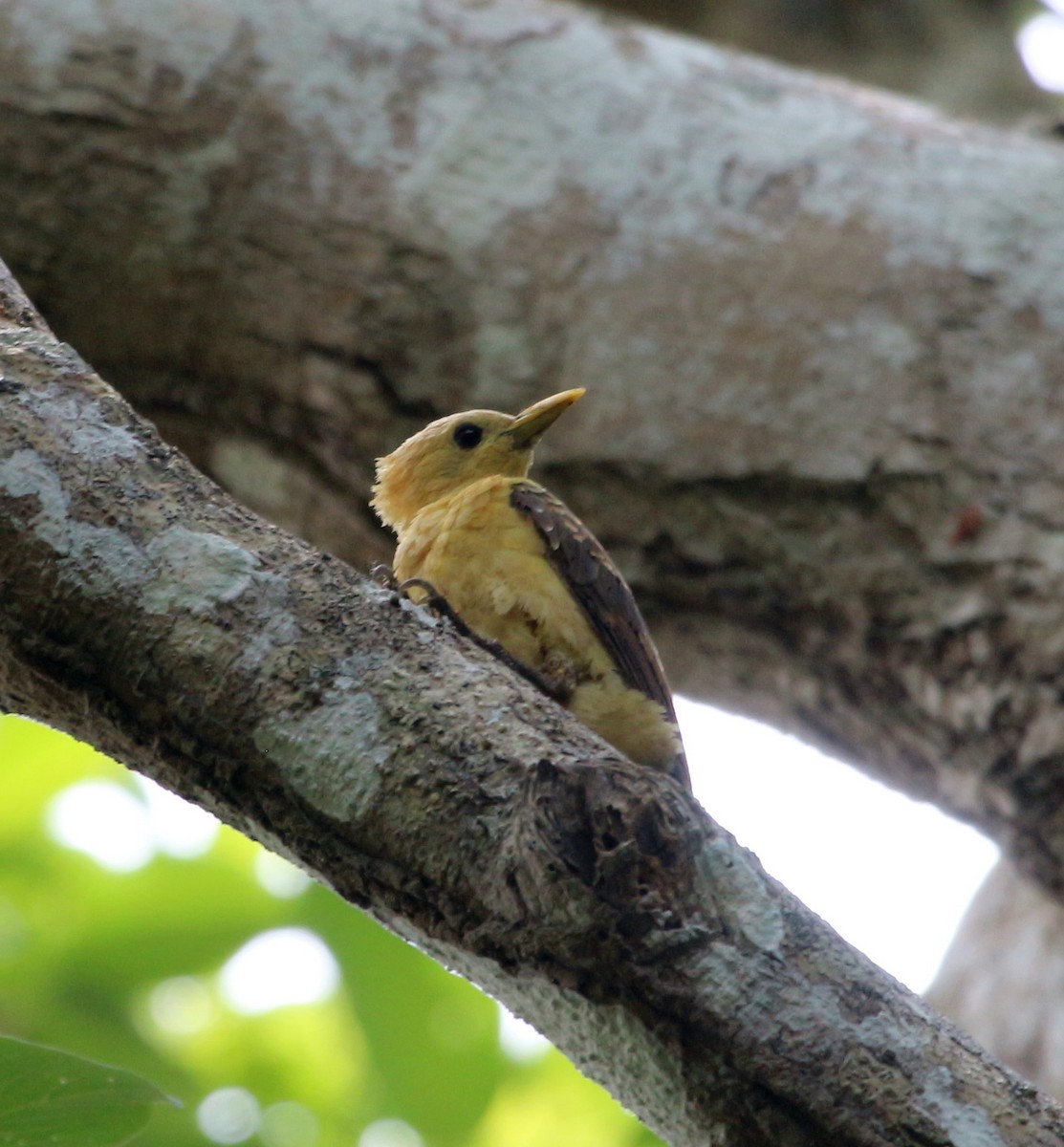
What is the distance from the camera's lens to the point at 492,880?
2.20m

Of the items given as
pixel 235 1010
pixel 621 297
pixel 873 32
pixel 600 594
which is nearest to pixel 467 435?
pixel 621 297

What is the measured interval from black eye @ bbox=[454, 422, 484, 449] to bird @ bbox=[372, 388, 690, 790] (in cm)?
24

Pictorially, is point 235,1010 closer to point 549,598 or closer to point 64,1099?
point 549,598

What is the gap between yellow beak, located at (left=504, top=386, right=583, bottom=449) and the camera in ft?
15.8

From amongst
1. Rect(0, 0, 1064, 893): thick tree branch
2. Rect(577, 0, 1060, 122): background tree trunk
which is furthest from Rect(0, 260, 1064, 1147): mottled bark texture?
Rect(577, 0, 1060, 122): background tree trunk

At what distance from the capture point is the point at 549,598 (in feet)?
13.4

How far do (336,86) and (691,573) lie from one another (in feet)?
7.25

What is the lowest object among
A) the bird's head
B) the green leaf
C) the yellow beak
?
the green leaf

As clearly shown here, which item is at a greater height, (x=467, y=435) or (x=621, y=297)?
(x=621, y=297)

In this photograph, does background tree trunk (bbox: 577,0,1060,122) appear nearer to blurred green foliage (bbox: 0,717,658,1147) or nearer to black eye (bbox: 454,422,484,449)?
black eye (bbox: 454,422,484,449)

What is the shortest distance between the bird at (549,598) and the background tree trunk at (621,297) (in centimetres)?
63

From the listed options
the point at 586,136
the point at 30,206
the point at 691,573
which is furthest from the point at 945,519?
the point at 30,206

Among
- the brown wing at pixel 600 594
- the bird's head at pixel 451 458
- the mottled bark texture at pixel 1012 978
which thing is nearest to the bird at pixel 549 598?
the brown wing at pixel 600 594

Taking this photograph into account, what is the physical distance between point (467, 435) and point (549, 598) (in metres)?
1.18
